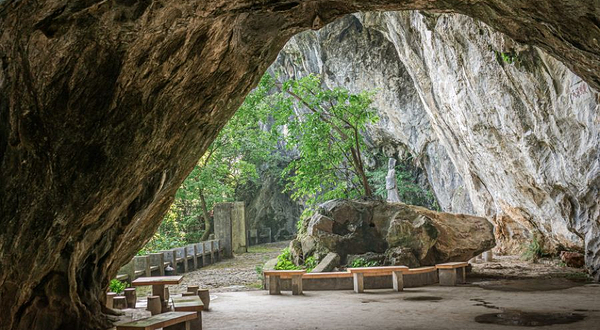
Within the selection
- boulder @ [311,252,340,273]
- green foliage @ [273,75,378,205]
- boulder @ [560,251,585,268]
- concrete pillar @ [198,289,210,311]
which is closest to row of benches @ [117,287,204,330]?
concrete pillar @ [198,289,210,311]

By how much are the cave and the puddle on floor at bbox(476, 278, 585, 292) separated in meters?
5.34

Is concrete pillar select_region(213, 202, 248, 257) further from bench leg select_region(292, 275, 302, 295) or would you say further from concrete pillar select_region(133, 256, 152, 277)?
bench leg select_region(292, 275, 302, 295)

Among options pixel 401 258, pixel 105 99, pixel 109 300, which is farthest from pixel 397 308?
pixel 105 99

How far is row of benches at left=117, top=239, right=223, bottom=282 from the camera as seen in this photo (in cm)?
1394

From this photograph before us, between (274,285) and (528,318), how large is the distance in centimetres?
553

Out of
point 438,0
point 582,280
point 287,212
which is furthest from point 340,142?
point 287,212

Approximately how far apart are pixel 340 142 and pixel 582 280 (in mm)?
7992

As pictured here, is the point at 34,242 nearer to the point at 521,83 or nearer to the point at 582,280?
the point at 521,83

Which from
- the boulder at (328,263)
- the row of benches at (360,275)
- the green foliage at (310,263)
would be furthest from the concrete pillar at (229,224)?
the row of benches at (360,275)

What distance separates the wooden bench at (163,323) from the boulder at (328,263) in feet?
20.0

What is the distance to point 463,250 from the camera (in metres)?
13.4

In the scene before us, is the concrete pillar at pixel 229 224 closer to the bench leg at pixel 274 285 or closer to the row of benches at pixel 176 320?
the bench leg at pixel 274 285

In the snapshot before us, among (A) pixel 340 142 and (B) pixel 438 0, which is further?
(A) pixel 340 142

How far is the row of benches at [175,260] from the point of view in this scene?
13.9m
